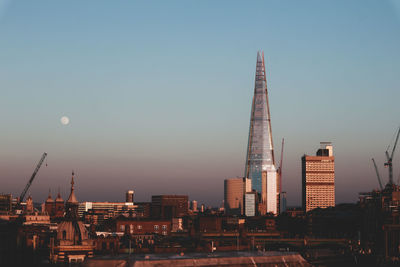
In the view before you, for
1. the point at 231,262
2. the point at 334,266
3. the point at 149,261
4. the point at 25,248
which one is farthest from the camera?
the point at 334,266

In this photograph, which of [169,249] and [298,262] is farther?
[169,249]

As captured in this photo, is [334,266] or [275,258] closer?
[275,258]

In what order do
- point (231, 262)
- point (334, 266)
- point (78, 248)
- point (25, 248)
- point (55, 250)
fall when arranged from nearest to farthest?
1. point (231, 262)
2. point (78, 248)
3. point (55, 250)
4. point (25, 248)
5. point (334, 266)

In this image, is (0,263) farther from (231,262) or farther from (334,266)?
(334,266)

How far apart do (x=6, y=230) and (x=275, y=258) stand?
82481 millimetres

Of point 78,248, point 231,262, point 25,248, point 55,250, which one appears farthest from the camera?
point 25,248

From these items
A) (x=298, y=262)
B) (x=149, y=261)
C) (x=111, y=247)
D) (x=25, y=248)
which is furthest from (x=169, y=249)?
(x=149, y=261)

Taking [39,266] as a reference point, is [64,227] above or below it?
above

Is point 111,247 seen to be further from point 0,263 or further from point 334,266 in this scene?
point 334,266

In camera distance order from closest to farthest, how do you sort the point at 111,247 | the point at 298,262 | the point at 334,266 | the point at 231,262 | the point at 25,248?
the point at 231,262, the point at 298,262, the point at 25,248, the point at 111,247, the point at 334,266

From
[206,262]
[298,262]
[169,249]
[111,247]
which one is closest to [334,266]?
[169,249]

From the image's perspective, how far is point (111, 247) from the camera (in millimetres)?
163750

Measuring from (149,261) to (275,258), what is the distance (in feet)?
67.7

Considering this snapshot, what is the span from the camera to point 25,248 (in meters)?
151
